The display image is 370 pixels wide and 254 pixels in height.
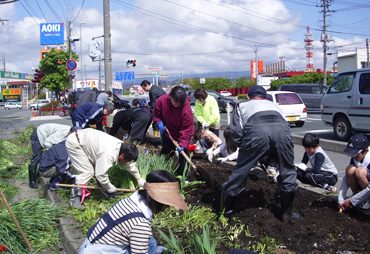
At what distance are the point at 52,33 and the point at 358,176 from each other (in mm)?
56648

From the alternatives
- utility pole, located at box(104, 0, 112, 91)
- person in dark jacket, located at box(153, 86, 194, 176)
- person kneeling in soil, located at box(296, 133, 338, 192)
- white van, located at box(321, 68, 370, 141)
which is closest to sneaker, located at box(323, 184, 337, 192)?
person kneeling in soil, located at box(296, 133, 338, 192)

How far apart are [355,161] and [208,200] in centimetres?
181

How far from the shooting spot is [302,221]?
3955mm

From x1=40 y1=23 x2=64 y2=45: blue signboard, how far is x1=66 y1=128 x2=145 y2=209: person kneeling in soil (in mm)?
53151

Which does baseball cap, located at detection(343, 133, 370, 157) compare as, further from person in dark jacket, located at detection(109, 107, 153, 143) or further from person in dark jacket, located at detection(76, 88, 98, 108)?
person in dark jacket, located at detection(76, 88, 98, 108)

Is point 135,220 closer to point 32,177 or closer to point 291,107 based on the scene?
point 32,177

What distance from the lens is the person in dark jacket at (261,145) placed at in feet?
12.4

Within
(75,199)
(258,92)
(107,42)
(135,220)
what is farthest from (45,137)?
(107,42)

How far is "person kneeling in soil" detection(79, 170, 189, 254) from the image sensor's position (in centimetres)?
267

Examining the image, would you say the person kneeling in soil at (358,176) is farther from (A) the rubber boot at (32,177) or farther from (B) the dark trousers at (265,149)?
(A) the rubber boot at (32,177)

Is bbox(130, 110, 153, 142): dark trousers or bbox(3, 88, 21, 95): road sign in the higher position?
bbox(3, 88, 21, 95): road sign

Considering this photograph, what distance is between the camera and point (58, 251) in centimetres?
395

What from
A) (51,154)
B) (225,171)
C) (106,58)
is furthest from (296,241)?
(106,58)

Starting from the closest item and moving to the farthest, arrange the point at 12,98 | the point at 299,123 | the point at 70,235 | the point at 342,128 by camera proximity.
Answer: the point at 70,235, the point at 342,128, the point at 299,123, the point at 12,98
